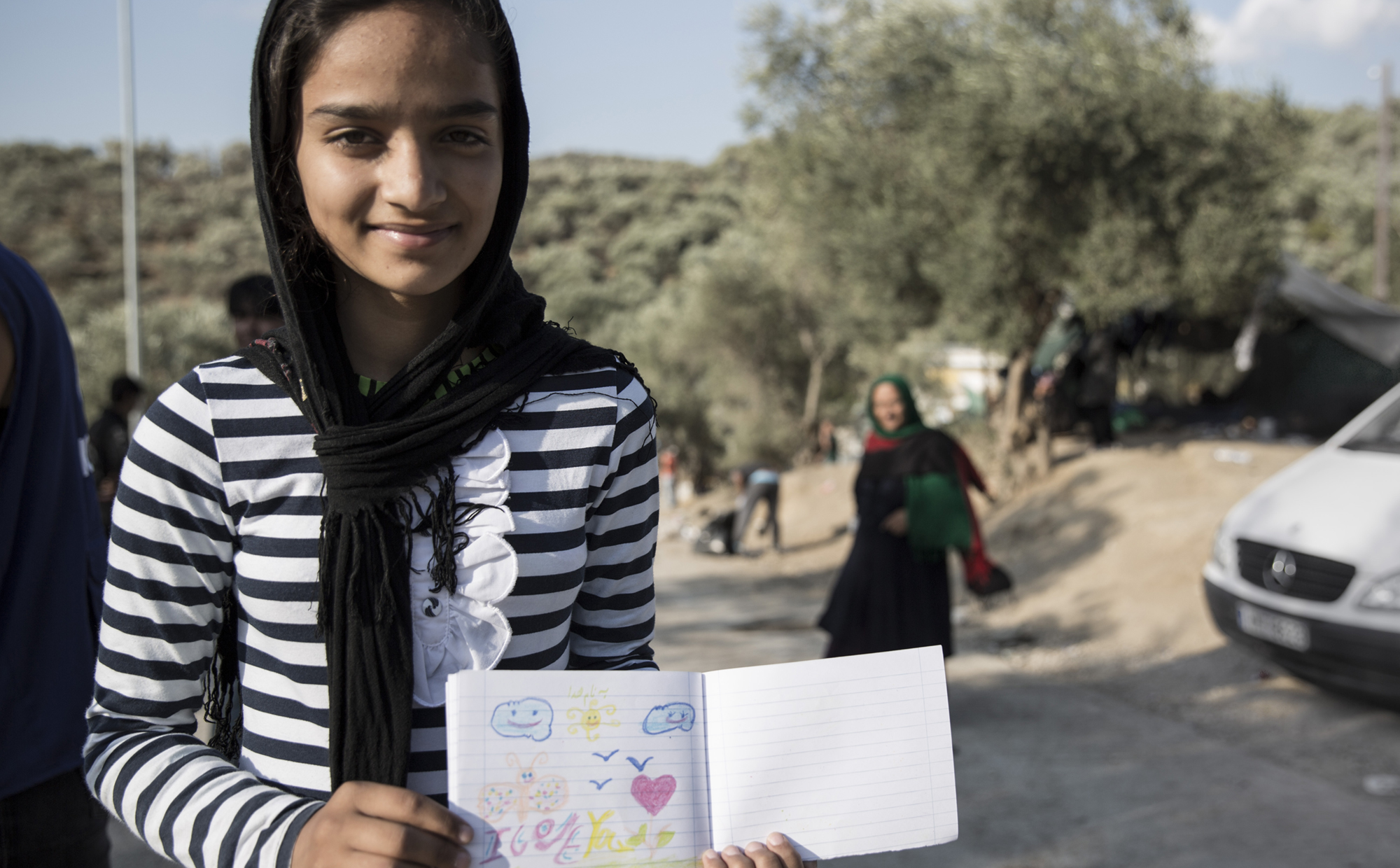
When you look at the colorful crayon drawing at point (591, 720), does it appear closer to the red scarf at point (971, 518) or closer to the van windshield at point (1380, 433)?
the red scarf at point (971, 518)

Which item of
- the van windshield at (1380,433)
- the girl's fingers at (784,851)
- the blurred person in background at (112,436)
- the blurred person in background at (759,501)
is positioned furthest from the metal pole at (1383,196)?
the girl's fingers at (784,851)

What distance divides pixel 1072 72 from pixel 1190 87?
1.45m

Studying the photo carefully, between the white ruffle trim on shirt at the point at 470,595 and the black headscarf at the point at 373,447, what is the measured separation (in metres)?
0.02

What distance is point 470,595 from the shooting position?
1.14 m

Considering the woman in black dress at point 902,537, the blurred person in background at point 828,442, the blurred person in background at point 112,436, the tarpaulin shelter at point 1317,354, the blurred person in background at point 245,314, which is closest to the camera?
the blurred person in background at point 245,314

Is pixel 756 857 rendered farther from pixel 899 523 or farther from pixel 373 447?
pixel 899 523

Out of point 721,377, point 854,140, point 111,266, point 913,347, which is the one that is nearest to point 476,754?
point 854,140

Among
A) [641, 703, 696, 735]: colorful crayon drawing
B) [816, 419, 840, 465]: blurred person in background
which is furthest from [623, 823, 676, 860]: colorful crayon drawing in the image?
[816, 419, 840, 465]: blurred person in background

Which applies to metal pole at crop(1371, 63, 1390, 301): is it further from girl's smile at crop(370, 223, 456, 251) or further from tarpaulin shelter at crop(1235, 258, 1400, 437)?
girl's smile at crop(370, 223, 456, 251)

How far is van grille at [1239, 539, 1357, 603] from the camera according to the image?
5.36 m

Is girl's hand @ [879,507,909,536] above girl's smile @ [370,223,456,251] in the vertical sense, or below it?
below

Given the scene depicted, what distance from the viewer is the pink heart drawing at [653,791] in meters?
1.05

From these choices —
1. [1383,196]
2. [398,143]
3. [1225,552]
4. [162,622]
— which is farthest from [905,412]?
[1383,196]

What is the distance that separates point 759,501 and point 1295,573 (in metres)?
10.5
